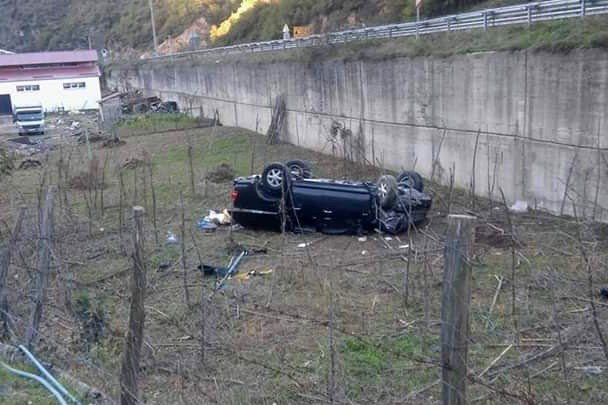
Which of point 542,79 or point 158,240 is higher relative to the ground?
point 542,79

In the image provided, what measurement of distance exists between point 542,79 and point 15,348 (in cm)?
987

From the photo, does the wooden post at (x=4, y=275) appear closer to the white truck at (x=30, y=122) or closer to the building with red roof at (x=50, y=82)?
the white truck at (x=30, y=122)

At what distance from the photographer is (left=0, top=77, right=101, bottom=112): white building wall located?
51.3 metres

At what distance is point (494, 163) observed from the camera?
1352 cm

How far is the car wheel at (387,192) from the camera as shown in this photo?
1095 centimetres

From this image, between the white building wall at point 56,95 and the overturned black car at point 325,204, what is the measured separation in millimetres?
42464

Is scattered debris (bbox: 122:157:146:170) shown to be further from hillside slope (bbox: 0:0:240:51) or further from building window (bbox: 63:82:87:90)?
hillside slope (bbox: 0:0:240:51)

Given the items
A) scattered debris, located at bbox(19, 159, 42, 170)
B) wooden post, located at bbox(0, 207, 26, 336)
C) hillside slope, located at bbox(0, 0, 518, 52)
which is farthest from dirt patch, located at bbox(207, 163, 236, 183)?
hillside slope, located at bbox(0, 0, 518, 52)

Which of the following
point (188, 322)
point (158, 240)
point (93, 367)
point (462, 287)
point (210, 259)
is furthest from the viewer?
point (158, 240)

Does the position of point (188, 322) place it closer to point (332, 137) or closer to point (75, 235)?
point (75, 235)

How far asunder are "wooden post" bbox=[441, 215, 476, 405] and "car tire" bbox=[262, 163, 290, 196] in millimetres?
8292

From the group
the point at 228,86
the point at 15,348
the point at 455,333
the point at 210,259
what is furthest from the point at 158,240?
the point at 228,86

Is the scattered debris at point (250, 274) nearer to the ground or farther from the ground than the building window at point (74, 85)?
nearer to the ground

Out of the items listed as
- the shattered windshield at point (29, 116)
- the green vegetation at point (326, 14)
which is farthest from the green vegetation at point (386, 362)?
the shattered windshield at point (29, 116)
